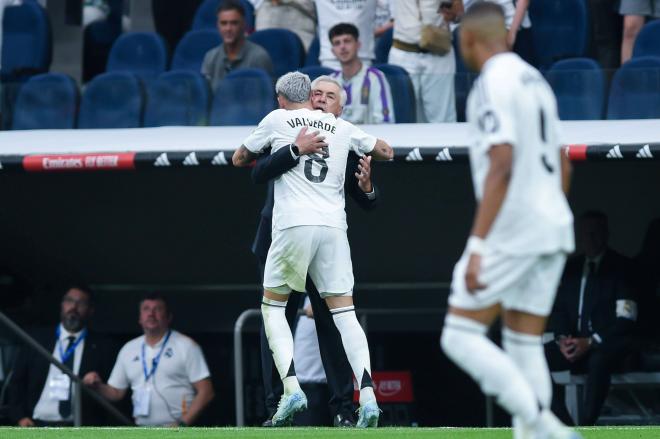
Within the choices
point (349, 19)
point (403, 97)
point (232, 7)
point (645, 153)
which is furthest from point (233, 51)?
point (645, 153)

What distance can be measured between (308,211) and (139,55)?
518cm

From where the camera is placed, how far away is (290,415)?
7.45 meters

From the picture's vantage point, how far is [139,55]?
1231 cm

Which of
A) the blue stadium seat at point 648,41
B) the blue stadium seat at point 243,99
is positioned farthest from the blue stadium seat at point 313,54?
the blue stadium seat at point 648,41

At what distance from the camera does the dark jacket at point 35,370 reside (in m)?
11.2

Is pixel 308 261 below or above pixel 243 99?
below

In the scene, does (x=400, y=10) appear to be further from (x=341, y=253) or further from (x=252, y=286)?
(x=341, y=253)

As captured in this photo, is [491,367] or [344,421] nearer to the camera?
[491,367]

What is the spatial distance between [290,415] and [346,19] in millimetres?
5061

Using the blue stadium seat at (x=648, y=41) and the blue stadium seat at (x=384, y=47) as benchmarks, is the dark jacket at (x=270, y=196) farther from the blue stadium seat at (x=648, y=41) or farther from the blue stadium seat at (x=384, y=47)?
the blue stadium seat at (x=384, y=47)

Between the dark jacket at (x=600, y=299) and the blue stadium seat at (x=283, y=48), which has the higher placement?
the blue stadium seat at (x=283, y=48)

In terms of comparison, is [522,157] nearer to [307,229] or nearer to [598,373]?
[307,229]

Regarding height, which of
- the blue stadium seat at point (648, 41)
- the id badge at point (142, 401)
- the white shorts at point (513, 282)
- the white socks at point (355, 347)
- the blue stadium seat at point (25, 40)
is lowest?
the id badge at point (142, 401)

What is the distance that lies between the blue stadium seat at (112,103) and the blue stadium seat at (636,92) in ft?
11.7
